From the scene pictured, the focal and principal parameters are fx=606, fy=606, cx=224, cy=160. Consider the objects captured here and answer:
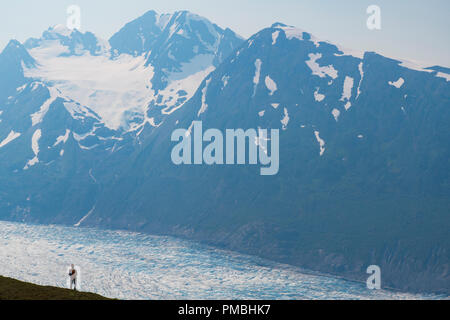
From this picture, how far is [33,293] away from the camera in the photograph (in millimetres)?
86812

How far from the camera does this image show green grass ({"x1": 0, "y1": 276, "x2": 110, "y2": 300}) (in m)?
84.2

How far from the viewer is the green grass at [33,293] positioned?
8419 centimetres
